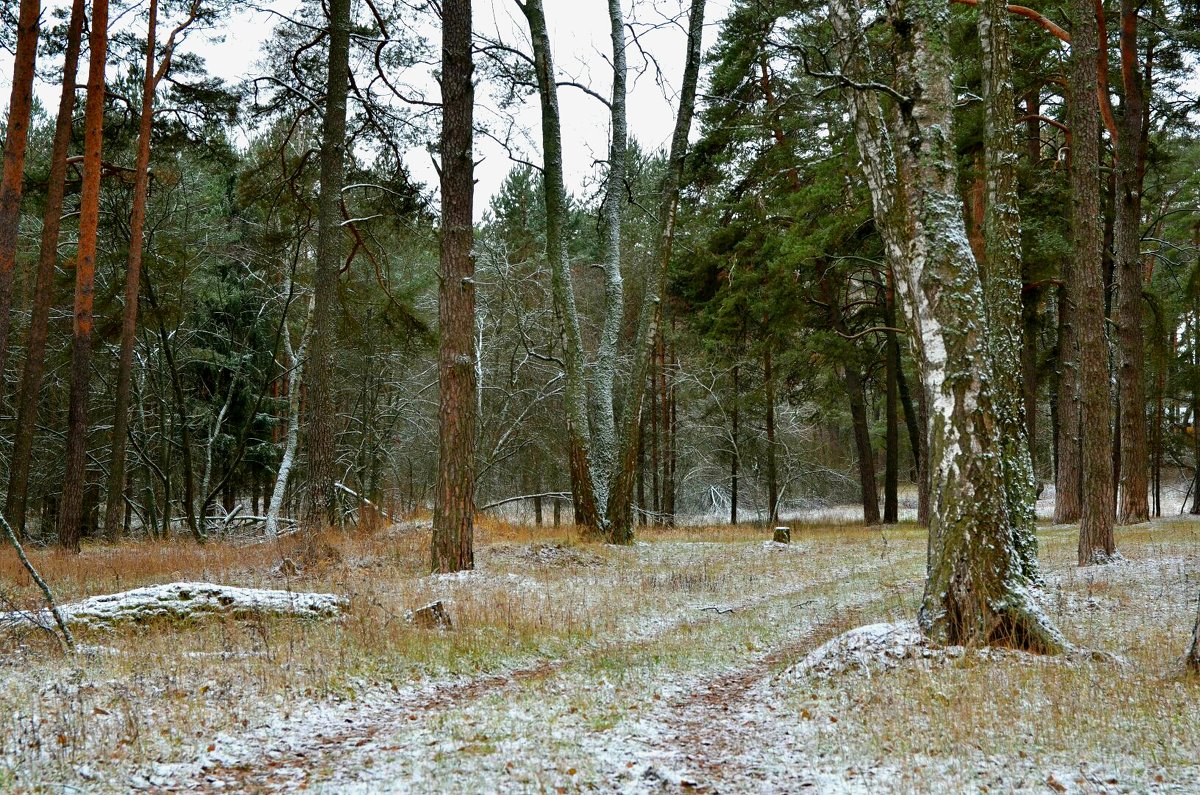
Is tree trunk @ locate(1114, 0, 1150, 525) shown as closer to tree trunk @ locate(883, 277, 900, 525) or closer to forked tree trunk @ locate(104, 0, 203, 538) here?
tree trunk @ locate(883, 277, 900, 525)

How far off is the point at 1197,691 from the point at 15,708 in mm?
6707

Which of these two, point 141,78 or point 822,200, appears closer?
point 141,78

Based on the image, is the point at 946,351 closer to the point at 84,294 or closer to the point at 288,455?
the point at 84,294

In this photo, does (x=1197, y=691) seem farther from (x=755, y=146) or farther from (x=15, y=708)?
(x=755, y=146)

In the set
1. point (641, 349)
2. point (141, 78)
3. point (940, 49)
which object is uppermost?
point (141, 78)

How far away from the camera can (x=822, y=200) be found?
19141mm

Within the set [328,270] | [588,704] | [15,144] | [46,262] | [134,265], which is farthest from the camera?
[134,265]

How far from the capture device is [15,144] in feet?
34.0

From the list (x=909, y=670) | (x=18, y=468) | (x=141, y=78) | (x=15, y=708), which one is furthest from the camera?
(x=141, y=78)

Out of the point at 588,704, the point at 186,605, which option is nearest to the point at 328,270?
the point at 186,605

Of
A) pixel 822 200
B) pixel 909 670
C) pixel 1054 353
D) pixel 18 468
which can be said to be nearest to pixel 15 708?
pixel 909 670

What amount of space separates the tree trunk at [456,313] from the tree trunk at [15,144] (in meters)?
5.76

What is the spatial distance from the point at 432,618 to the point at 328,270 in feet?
23.3

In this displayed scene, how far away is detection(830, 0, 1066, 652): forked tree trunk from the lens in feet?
18.2
